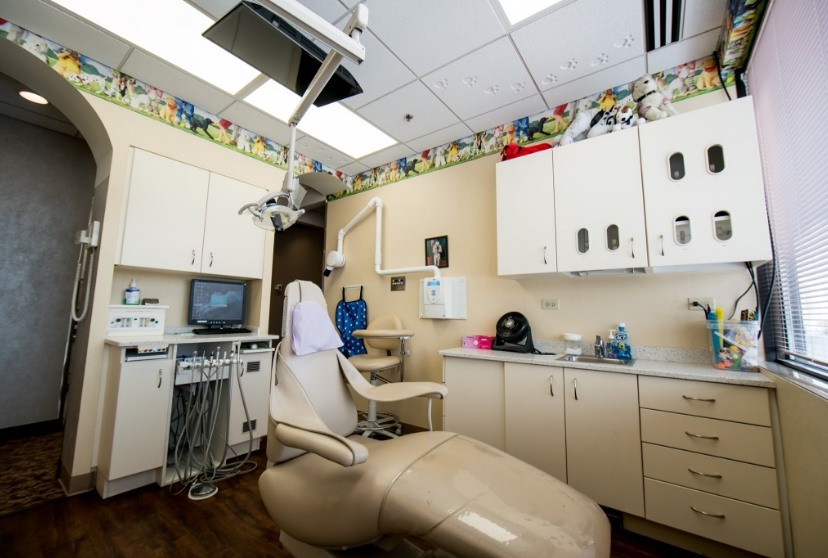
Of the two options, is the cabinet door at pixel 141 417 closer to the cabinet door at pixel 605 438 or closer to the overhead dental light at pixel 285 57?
the overhead dental light at pixel 285 57

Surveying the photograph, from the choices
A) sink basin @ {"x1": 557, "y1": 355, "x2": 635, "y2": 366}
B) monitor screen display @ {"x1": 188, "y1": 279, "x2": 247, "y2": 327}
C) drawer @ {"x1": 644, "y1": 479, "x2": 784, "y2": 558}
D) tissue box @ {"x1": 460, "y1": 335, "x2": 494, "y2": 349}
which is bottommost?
drawer @ {"x1": 644, "y1": 479, "x2": 784, "y2": 558}

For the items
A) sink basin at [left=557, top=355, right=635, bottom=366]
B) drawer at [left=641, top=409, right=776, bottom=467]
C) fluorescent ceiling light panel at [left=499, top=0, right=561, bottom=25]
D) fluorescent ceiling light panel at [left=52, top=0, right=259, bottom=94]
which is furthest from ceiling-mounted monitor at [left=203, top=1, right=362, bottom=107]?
drawer at [left=641, top=409, right=776, bottom=467]

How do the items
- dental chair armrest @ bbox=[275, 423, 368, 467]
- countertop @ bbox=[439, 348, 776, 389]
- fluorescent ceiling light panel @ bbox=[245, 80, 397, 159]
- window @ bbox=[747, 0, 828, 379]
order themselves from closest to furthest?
dental chair armrest @ bbox=[275, 423, 368, 467] → window @ bbox=[747, 0, 828, 379] → countertop @ bbox=[439, 348, 776, 389] → fluorescent ceiling light panel @ bbox=[245, 80, 397, 159]

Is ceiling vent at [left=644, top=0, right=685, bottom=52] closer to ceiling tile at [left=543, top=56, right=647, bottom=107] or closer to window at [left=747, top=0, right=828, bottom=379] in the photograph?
ceiling tile at [left=543, top=56, right=647, bottom=107]

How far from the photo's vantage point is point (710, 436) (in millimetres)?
1605

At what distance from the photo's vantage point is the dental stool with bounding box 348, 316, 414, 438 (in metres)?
2.84

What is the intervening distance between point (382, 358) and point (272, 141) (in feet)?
8.43

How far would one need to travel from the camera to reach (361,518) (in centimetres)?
103

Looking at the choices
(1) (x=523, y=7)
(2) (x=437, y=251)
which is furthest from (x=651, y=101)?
(2) (x=437, y=251)

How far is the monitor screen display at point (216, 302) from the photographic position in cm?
289

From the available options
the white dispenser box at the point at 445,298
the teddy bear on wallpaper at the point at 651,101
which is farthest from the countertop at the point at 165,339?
the teddy bear on wallpaper at the point at 651,101

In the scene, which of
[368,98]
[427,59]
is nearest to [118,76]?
[368,98]

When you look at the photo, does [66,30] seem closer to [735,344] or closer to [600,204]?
[600,204]

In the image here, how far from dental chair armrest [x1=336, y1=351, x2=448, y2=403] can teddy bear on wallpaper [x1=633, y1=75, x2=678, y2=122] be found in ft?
7.25
